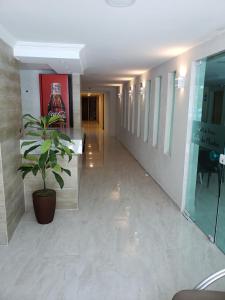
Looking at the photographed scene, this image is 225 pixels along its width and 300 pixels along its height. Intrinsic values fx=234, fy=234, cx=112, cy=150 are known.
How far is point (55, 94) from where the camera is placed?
5598 millimetres

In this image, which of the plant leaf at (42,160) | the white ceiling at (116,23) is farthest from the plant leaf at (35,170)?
the white ceiling at (116,23)

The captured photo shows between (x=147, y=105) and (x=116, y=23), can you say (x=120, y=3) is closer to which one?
(x=116, y=23)

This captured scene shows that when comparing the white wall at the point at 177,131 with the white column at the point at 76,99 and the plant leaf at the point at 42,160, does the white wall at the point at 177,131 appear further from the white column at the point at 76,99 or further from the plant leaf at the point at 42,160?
the plant leaf at the point at 42,160

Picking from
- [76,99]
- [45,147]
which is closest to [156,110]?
[76,99]

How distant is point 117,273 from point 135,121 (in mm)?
5794

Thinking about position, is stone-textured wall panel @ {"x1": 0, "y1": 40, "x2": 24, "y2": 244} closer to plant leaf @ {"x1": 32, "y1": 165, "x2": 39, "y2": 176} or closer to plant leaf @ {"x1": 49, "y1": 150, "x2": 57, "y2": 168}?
plant leaf @ {"x1": 32, "y1": 165, "x2": 39, "y2": 176}

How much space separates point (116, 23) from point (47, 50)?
142 cm

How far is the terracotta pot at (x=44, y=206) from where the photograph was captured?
3363 mm

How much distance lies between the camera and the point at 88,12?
7.41 feet

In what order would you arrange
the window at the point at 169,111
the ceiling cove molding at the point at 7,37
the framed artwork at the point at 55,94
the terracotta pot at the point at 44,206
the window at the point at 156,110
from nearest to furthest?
the ceiling cove molding at the point at 7,37 < the terracotta pot at the point at 44,206 < the window at the point at 169,111 < the window at the point at 156,110 < the framed artwork at the point at 55,94

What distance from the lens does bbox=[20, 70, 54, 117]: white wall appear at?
222 inches

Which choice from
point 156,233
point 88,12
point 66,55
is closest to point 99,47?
point 66,55

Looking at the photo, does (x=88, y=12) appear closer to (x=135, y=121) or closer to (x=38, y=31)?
(x=38, y=31)

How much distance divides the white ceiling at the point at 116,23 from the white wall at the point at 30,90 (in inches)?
98.8
